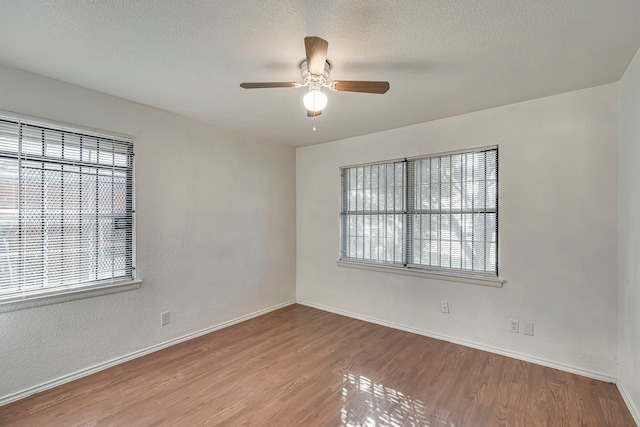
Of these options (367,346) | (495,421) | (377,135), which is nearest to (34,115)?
(377,135)

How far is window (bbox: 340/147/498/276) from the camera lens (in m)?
3.04

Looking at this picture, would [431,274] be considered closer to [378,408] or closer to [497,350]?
[497,350]

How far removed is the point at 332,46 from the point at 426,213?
7.21 ft

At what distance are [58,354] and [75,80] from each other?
2.21 meters

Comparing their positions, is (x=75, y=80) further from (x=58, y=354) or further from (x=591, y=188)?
(x=591, y=188)

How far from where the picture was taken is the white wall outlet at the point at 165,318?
9.96ft

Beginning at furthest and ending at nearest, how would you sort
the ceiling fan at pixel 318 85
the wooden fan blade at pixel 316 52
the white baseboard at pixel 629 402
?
the white baseboard at pixel 629 402 → the ceiling fan at pixel 318 85 → the wooden fan blade at pixel 316 52

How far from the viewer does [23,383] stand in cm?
220

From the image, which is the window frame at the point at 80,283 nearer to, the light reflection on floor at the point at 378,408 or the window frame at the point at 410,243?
the light reflection on floor at the point at 378,408

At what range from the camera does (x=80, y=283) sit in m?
2.50

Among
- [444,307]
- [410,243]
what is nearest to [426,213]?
[410,243]

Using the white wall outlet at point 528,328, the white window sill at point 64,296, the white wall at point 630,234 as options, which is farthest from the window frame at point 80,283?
the white wall at point 630,234

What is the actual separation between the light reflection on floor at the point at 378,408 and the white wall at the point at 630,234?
4.54ft

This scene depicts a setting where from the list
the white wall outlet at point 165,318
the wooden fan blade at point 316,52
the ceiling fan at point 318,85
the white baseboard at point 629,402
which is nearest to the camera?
the wooden fan blade at point 316,52
